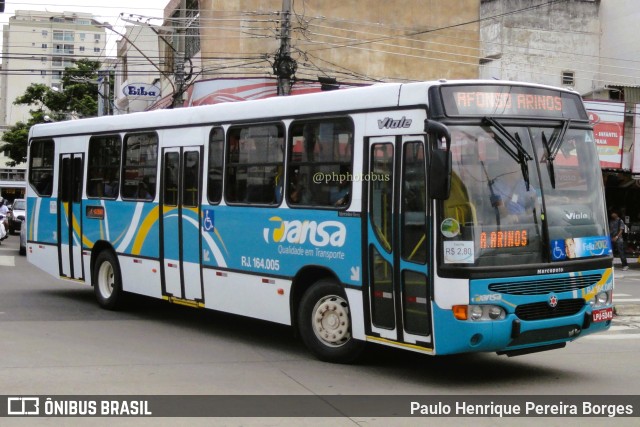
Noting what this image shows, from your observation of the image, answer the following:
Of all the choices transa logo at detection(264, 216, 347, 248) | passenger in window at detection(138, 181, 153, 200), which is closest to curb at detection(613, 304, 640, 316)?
transa logo at detection(264, 216, 347, 248)

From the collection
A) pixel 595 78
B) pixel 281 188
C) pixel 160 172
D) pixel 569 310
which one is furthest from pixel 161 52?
pixel 569 310

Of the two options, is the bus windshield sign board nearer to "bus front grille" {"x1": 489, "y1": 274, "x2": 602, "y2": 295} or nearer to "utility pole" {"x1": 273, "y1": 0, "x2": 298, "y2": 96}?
"bus front grille" {"x1": 489, "y1": 274, "x2": 602, "y2": 295}

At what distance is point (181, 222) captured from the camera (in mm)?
12367

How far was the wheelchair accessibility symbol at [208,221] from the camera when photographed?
11.7 m

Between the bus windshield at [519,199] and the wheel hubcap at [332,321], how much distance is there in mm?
1806

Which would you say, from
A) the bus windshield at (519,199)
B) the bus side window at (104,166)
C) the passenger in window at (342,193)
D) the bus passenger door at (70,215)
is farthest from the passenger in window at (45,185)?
the bus windshield at (519,199)

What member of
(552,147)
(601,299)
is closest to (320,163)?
(552,147)

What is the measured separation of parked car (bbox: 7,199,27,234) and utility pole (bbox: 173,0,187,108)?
32.3ft

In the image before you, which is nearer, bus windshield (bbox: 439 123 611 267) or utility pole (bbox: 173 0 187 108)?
bus windshield (bbox: 439 123 611 267)

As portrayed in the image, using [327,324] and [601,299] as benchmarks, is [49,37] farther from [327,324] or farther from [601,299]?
[601,299]

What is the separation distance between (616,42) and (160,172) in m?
31.0

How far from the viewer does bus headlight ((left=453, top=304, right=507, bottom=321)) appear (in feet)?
27.4

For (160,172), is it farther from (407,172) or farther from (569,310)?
(569,310)
